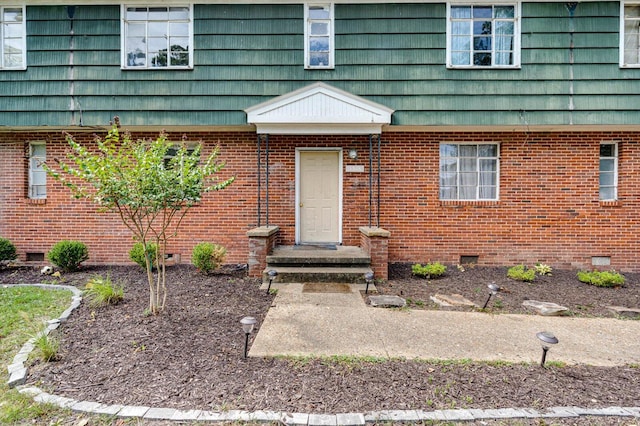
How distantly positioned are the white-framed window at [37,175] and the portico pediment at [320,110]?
16.7ft

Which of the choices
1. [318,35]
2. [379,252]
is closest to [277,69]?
[318,35]

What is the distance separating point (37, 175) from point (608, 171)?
13056mm

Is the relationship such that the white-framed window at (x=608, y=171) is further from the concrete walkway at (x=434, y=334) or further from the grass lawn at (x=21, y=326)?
the grass lawn at (x=21, y=326)

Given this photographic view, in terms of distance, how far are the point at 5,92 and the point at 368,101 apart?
771 centimetres

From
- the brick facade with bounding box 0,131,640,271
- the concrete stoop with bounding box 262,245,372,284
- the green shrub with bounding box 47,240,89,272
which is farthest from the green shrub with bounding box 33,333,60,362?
the brick facade with bounding box 0,131,640,271

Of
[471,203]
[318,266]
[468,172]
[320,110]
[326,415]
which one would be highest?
[320,110]

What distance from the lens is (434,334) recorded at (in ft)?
12.6

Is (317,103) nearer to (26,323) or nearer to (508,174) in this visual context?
(508,174)

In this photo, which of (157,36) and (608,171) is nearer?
(157,36)

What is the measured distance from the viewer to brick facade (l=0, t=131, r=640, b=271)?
284 inches

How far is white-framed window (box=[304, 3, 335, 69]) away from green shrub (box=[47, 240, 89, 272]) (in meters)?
6.10

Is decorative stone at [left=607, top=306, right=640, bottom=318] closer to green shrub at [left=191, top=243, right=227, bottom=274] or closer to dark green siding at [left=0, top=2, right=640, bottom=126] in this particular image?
dark green siding at [left=0, top=2, right=640, bottom=126]

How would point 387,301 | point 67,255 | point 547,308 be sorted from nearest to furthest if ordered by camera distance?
point 547,308
point 387,301
point 67,255

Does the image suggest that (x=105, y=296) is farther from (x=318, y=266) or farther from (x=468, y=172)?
(x=468, y=172)
